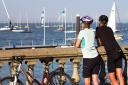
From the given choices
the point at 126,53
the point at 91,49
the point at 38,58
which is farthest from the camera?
the point at 126,53

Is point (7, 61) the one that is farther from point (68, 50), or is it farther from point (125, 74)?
point (125, 74)

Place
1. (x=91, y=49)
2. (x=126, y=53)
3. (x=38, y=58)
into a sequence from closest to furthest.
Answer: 1. (x=91, y=49)
2. (x=38, y=58)
3. (x=126, y=53)

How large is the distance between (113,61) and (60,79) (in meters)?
1.20

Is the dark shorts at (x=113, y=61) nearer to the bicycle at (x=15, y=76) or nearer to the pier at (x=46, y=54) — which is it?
the pier at (x=46, y=54)

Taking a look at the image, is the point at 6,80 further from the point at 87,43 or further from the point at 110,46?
the point at 110,46

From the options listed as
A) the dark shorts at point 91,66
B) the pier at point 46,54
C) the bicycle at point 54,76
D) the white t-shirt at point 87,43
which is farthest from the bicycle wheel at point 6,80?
the white t-shirt at point 87,43

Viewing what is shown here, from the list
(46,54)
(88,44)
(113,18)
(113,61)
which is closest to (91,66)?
(88,44)

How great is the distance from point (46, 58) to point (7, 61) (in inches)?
32.2

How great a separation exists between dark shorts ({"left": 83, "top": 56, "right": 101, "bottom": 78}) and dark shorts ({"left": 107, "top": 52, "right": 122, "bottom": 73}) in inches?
16.9

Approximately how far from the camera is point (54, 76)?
10492 mm

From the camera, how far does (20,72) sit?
1004 centimetres

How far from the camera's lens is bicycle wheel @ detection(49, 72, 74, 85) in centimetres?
1048

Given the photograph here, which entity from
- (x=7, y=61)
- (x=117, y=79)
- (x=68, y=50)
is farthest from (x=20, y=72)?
(x=117, y=79)

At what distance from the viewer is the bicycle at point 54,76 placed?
33.8 feet
